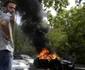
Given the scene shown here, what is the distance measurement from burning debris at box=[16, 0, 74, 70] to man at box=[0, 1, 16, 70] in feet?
69.5

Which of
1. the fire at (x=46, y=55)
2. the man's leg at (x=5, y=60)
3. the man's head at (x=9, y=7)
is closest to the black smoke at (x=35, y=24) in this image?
the fire at (x=46, y=55)

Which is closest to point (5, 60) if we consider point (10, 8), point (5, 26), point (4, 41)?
point (4, 41)

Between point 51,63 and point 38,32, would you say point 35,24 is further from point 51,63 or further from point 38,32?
point 51,63

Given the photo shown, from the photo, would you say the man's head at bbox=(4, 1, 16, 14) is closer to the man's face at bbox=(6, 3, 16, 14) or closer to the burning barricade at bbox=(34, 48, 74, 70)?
the man's face at bbox=(6, 3, 16, 14)

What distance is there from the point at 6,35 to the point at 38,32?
2738cm

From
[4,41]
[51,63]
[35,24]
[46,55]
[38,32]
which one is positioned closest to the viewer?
[4,41]

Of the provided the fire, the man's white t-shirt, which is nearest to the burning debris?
the fire

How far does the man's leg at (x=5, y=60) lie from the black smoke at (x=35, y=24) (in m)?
24.3

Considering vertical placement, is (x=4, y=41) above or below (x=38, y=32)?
below

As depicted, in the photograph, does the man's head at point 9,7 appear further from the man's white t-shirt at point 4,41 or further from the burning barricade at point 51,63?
the burning barricade at point 51,63

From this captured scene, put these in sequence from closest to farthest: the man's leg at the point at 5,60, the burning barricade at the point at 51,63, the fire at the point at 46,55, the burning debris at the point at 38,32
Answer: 1. the man's leg at the point at 5,60
2. the burning barricade at the point at 51,63
3. the burning debris at the point at 38,32
4. the fire at the point at 46,55

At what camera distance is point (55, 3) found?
25281mm

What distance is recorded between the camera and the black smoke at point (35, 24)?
94.1 feet

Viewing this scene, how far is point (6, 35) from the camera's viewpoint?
3654mm
